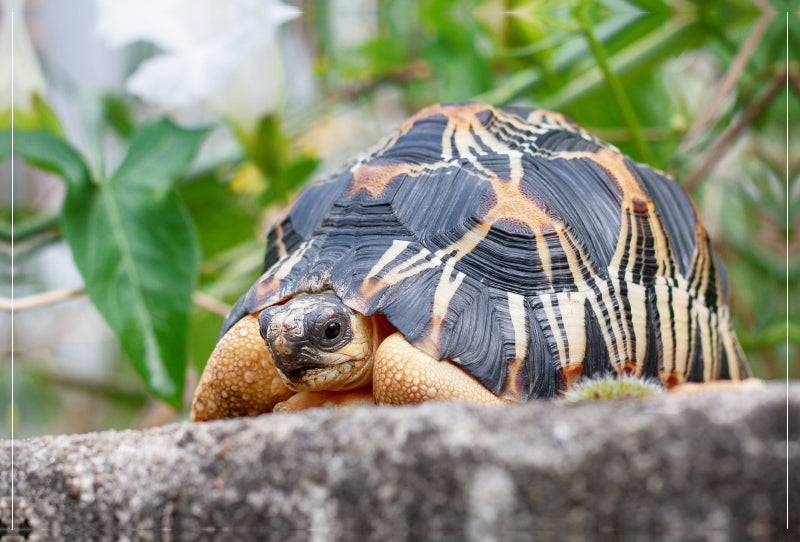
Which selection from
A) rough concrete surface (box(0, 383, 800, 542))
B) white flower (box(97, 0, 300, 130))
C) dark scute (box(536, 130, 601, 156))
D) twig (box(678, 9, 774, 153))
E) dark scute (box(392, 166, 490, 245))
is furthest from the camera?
twig (box(678, 9, 774, 153))

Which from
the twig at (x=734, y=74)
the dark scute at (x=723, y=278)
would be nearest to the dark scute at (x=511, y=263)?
the dark scute at (x=723, y=278)

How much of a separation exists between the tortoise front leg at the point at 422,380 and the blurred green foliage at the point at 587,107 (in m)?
0.45

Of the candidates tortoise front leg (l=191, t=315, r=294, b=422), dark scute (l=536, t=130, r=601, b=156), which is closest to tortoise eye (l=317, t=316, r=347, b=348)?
tortoise front leg (l=191, t=315, r=294, b=422)

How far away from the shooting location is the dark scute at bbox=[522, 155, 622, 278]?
742 mm

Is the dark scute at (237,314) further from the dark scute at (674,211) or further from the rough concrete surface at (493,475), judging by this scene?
the dark scute at (674,211)

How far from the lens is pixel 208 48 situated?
108 centimetres

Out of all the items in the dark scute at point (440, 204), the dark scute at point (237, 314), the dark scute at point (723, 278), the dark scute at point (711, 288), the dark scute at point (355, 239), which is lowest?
A: the dark scute at point (723, 278)

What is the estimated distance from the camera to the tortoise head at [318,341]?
2.20ft

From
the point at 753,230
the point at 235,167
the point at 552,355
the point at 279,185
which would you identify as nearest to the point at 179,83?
the point at 279,185

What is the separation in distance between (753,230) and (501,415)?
2.19 meters

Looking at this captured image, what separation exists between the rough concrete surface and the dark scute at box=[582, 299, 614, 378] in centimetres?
28

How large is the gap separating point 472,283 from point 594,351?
15 cm

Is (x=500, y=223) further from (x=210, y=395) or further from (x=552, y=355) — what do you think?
(x=210, y=395)

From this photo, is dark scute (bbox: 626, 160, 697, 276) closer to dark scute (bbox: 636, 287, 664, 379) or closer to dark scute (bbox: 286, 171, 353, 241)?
dark scute (bbox: 636, 287, 664, 379)
